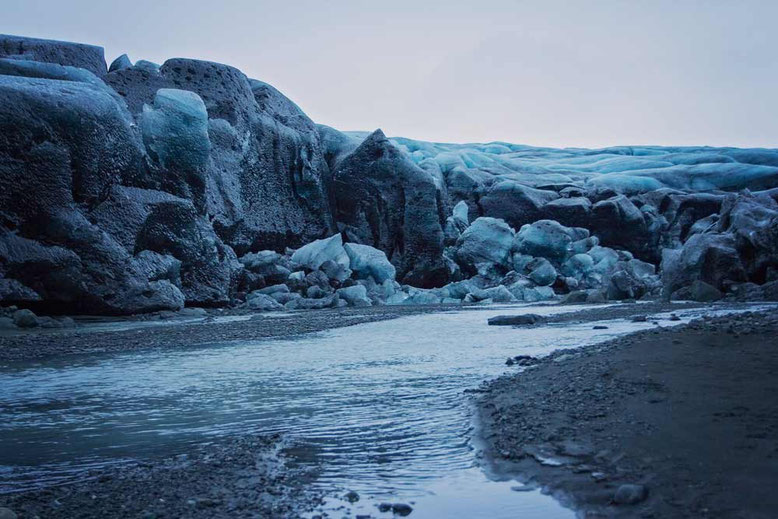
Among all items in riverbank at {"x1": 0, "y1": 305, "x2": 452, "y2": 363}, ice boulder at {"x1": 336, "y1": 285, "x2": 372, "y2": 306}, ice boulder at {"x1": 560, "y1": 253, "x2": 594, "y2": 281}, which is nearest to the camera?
riverbank at {"x1": 0, "y1": 305, "x2": 452, "y2": 363}

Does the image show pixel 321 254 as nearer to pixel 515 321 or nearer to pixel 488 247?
pixel 488 247

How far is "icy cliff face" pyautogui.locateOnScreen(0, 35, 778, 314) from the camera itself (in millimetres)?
14305

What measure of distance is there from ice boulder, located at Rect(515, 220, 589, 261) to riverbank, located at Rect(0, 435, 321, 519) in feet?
84.6

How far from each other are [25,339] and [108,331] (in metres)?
1.62

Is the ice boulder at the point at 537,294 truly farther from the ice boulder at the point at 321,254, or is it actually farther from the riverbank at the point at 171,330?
the riverbank at the point at 171,330

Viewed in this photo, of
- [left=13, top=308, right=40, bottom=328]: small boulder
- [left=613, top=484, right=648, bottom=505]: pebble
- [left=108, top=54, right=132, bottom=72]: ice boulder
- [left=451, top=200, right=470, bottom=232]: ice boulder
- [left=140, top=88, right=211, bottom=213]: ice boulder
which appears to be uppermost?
[left=108, top=54, right=132, bottom=72]: ice boulder

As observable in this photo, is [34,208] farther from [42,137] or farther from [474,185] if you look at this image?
[474,185]

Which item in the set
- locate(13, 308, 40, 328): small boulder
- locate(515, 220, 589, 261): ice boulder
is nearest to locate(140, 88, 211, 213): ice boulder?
locate(13, 308, 40, 328): small boulder

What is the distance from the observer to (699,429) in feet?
12.0

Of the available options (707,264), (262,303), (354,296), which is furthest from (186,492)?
(707,264)

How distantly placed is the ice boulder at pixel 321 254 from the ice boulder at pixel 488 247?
698 cm

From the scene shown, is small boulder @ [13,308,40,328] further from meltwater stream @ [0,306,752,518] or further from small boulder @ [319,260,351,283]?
small boulder @ [319,260,351,283]

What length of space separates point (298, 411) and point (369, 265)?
18.1 meters

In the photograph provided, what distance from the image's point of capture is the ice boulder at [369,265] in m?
23.2
